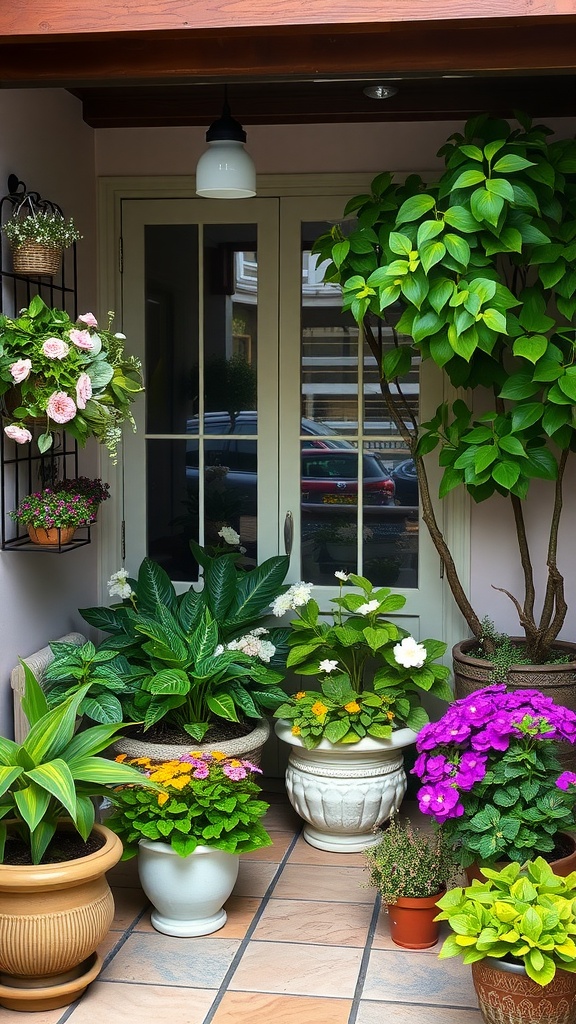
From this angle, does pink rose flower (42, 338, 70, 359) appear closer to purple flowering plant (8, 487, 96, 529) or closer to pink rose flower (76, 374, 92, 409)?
pink rose flower (76, 374, 92, 409)

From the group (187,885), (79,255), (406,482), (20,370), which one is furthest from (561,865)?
(79,255)

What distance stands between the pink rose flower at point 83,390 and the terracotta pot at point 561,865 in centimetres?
175

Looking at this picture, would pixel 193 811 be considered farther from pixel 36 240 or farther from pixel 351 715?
pixel 36 240

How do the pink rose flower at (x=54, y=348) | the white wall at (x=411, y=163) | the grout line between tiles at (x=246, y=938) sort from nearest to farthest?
1. the grout line between tiles at (x=246, y=938)
2. the pink rose flower at (x=54, y=348)
3. the white wall at (x=411, y=163)

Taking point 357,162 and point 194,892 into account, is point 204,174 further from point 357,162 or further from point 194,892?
point 194,892

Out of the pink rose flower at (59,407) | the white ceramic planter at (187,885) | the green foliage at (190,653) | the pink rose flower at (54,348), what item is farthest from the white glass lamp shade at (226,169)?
the white ceramic planter at (187,885)

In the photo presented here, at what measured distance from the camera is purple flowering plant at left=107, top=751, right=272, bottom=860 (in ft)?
10.2

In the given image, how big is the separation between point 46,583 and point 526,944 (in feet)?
7.08

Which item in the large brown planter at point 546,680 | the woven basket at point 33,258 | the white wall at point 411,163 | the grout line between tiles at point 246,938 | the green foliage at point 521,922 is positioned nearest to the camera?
the green foliage at point 521,922

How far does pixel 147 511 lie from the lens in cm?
449

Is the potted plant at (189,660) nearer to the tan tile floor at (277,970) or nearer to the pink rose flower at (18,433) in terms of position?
the tan tile floor at (277,970)

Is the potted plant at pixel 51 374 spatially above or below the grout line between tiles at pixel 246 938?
above

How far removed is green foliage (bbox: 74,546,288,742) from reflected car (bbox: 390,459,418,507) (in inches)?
21.7

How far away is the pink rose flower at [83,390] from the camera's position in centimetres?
327
